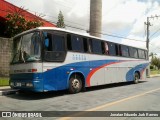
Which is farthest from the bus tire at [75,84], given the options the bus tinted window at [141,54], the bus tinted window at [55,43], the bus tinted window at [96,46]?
the bus tinted window at [141,54]

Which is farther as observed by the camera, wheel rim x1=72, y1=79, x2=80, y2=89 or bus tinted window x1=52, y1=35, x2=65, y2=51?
wheel rim x1=72, y1=79, x2=80, y2=89

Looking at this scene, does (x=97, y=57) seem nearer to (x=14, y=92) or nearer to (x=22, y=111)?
(x=14, y=92)

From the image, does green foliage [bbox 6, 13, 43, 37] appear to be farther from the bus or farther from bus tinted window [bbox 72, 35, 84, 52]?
bus tinted window [bbox 72, 35, 84, 52]

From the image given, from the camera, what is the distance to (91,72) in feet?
51.3

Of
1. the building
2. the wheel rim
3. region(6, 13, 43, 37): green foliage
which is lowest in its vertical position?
the wheel rim

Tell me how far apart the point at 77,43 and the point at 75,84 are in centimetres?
214

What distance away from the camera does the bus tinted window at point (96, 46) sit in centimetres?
1585

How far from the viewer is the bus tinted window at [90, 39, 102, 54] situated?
624 inches

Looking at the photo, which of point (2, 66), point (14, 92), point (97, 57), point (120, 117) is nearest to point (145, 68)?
point (97, 57)

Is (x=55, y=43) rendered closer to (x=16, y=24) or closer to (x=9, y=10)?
(x=16, y=24)

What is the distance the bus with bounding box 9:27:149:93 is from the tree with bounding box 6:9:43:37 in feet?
30.1

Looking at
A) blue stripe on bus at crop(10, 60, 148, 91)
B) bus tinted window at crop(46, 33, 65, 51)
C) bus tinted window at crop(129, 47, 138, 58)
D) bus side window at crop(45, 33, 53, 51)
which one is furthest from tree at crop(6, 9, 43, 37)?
bus side window at crop(45, 33, 53, 51)

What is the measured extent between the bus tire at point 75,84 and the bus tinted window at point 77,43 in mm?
1395

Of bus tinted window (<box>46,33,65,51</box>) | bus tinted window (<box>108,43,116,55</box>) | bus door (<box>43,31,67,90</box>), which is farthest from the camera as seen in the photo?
bus tinted window (<box>108,43,116,55</box>)
